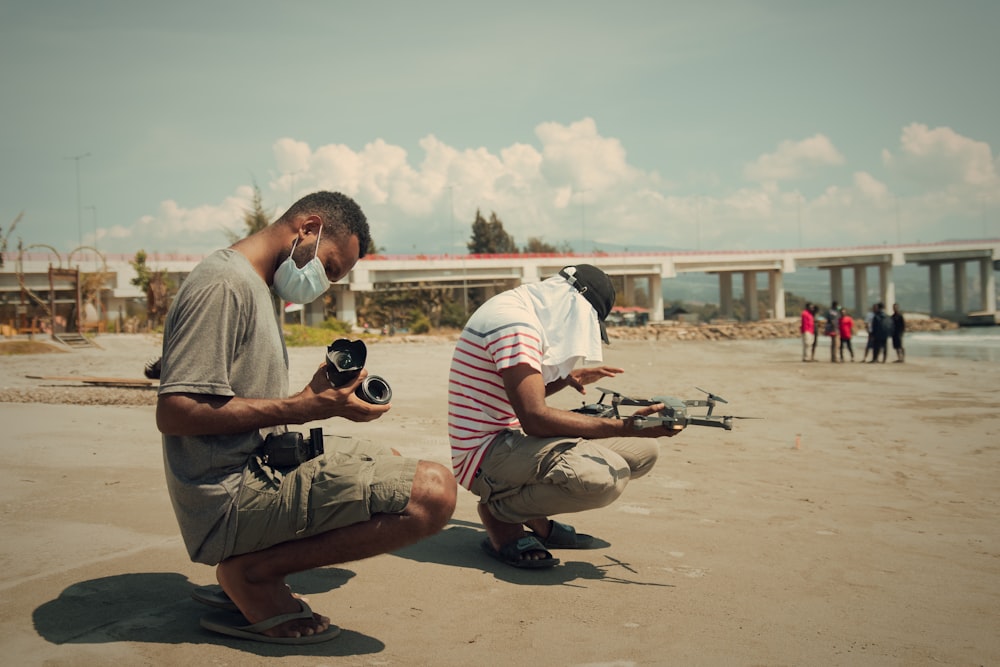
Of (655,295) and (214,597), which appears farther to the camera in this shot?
(655,295)

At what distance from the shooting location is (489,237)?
84188 mm

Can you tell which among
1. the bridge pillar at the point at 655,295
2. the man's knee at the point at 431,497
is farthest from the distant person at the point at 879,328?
the bridge pillar at the point at 655,295

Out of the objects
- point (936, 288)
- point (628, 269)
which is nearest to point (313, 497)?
point (628, 269)

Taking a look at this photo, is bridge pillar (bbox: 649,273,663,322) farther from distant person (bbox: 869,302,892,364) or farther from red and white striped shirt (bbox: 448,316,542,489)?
red and white striped shirt (bbox: 448,316,542,489)

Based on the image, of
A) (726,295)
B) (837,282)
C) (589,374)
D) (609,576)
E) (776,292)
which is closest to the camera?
(609,576)

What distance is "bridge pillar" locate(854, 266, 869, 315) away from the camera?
3425 inches

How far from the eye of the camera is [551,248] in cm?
9044

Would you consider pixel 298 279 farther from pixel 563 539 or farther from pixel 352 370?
pixel 563 539

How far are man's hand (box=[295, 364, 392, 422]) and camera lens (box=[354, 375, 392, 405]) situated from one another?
0.02 meters

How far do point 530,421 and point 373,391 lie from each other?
0.99 meters

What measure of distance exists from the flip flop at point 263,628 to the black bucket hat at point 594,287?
211cm

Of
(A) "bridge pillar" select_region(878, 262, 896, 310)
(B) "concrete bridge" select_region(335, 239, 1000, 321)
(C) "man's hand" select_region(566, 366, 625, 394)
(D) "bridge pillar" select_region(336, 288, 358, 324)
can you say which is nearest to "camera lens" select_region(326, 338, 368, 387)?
(C) "man's hand" select_region(566, 366, 625, 394)

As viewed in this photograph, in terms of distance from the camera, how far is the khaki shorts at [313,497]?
8.95ft

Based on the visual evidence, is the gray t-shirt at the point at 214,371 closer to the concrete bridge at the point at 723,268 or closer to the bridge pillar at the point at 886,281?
the concrete bridge at the point at 723,268
